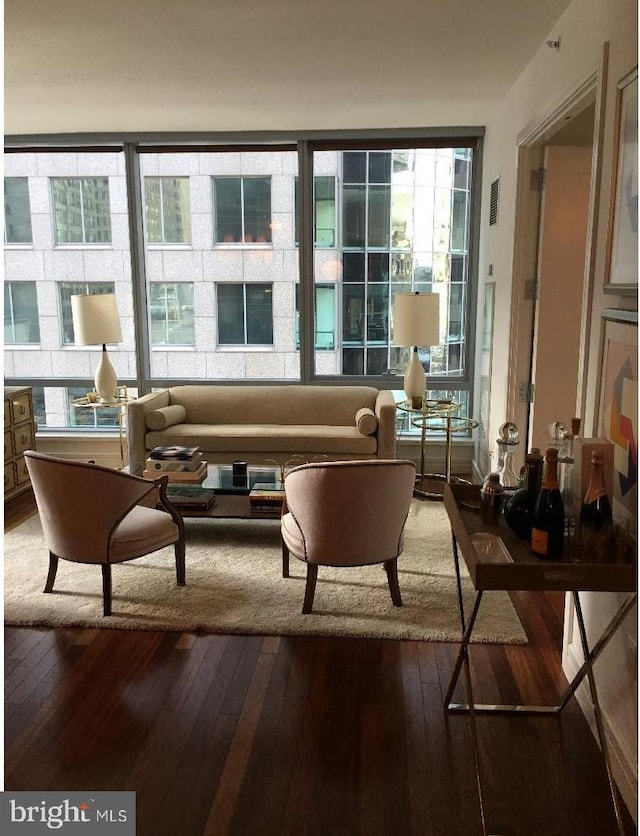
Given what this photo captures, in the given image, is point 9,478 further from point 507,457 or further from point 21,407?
point 507,457

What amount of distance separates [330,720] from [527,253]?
2890 millimetres

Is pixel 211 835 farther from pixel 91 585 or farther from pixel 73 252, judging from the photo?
pixel 73 252

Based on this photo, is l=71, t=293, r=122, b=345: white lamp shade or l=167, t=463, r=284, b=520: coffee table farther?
l=71, t=293, r=122, b=345: white lamp shade

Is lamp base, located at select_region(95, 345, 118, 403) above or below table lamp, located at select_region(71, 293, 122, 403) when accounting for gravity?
below

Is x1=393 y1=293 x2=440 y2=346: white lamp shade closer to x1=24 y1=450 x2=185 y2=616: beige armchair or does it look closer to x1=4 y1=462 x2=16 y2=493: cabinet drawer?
x1=24 y1=450 x2=185 y2=616: beige armchair

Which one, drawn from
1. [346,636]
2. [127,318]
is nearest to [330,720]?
[346,636]

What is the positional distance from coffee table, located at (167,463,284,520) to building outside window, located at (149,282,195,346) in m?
1.96

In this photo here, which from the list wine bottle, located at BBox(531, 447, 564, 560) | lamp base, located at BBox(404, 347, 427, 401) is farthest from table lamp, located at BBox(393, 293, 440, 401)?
wine bottle, located at BBox(531, 447, 564, 560)

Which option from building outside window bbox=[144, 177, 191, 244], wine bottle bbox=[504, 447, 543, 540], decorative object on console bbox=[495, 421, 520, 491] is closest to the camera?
wine bottle bbox=[504, 447, 543, 540]

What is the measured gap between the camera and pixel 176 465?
4.25 metres

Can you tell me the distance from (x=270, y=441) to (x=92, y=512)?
6.97 ft

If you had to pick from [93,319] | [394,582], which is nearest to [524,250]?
[394,582]

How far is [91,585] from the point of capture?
3574mm

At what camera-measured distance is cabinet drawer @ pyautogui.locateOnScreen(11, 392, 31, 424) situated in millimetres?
5137
